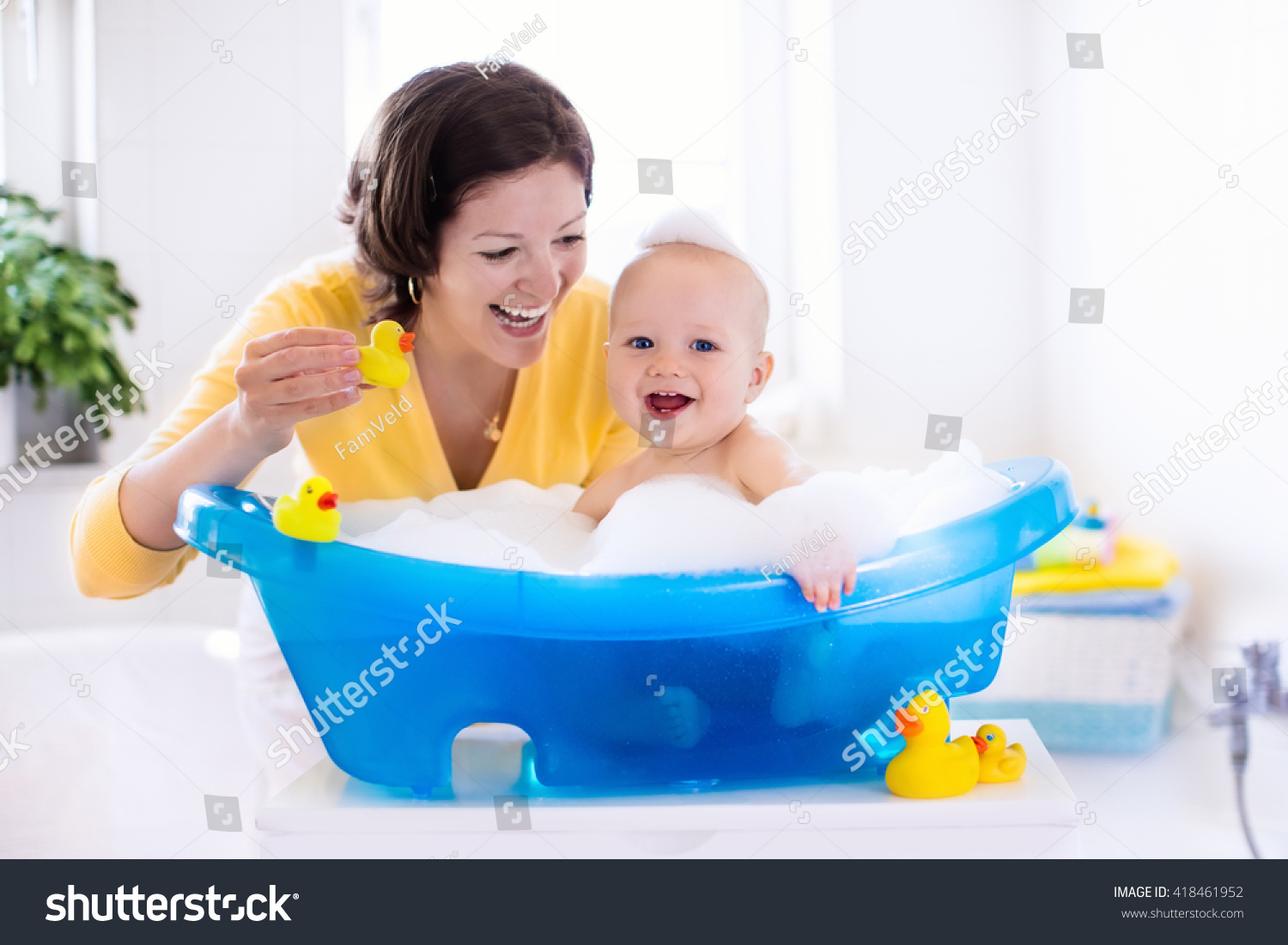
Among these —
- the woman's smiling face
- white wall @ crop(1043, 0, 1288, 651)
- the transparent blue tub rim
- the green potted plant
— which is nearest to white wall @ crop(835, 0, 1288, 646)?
white wall @ crop(1043, 0, 1288, 651)

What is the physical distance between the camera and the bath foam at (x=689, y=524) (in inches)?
23.0

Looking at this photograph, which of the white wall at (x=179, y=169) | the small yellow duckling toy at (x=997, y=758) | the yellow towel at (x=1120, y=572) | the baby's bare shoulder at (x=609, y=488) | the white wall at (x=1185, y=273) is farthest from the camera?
the white wall at (x=179, y=169)

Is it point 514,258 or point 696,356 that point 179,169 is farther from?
point 696,356

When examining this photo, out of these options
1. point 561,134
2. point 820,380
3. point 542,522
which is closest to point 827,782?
point 542,522

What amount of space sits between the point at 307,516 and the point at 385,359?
18 centimetres

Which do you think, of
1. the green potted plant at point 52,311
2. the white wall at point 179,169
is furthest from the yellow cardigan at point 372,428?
the green potted plant at point 52,311

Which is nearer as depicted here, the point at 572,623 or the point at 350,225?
the point at 572,623

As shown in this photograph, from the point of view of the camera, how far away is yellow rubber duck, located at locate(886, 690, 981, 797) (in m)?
0.57

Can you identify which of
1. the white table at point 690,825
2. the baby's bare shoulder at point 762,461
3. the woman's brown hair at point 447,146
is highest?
the woman's brown hair at point 447,146

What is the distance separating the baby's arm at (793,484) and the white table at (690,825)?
152mm

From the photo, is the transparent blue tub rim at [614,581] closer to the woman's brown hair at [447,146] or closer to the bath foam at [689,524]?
the bath foam at [689,524]
